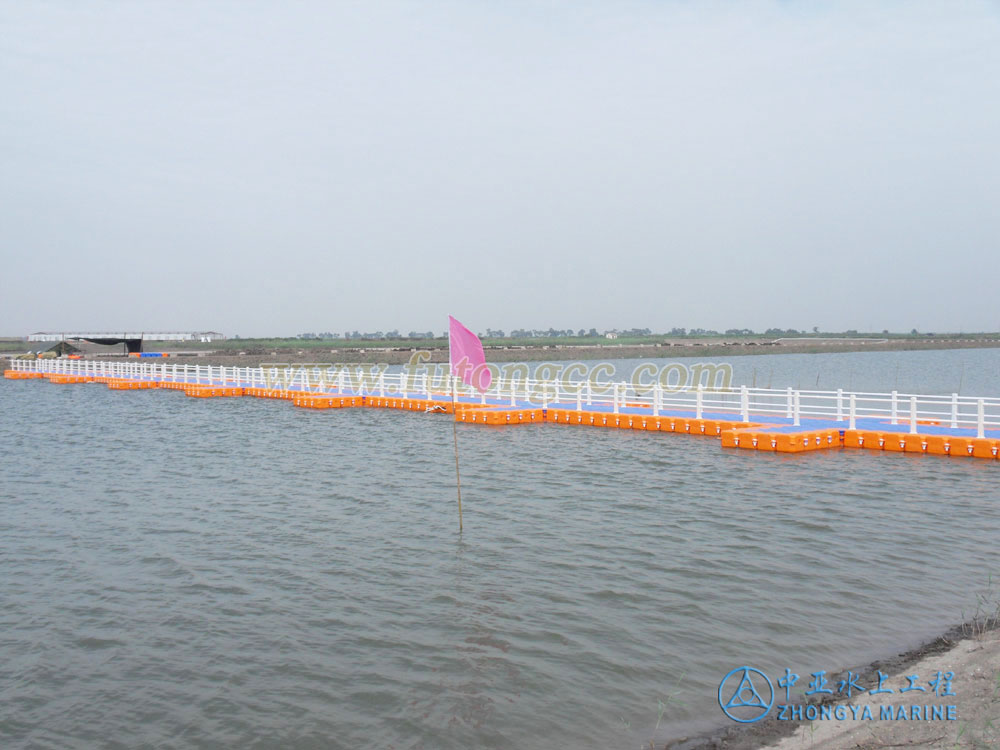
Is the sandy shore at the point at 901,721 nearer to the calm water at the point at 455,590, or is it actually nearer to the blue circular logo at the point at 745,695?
the blue circular logo at the point at 745,695

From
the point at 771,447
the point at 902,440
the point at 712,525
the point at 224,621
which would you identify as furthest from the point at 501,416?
the point at 224,621

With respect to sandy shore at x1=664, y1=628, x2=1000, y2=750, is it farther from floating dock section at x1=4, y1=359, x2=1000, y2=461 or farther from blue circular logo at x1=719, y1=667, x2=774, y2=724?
floating dock section at x1=4, y1=359, x2=1000, y2=461

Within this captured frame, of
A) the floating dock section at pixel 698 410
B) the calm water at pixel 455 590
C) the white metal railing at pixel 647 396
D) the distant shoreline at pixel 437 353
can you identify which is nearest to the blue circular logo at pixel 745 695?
the calm water at pixel 455 590

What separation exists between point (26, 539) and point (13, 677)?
6.54 meters

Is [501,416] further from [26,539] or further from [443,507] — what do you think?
[26,539]

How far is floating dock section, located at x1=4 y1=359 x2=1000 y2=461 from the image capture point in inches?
846

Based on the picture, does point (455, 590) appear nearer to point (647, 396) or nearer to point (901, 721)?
point (901, 721)

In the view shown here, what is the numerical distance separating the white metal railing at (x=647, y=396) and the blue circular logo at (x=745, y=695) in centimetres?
599

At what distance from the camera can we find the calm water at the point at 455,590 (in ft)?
24.7

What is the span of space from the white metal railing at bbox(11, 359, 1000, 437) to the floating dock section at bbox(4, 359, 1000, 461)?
0.24ft

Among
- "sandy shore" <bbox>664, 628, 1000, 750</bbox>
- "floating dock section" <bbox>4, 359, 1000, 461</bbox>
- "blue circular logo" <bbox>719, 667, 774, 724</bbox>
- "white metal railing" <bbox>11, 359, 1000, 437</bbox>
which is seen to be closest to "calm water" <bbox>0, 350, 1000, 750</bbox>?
"blue circular logo" <bbox>719, 667, 774, 724</bbox>

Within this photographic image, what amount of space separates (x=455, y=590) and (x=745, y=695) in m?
4.42

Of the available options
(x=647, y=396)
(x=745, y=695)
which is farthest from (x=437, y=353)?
(x=745, y=695)

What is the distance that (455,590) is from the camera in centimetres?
1088
